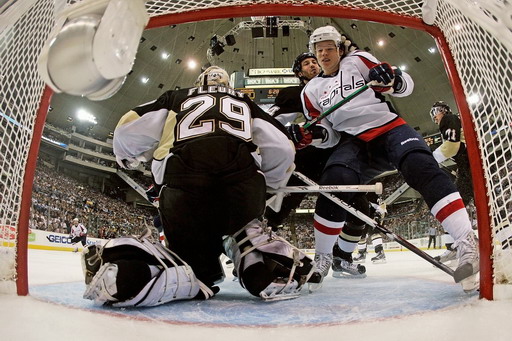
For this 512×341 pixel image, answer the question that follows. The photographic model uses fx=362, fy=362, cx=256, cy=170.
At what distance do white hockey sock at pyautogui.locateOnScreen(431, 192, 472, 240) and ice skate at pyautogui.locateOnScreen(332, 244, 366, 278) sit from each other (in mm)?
896

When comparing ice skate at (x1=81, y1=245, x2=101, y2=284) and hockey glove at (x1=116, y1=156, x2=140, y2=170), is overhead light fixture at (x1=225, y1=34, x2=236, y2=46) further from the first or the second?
ice skate at (x1=81, y1=245, x2=101, y2=284)

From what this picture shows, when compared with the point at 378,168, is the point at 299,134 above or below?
above

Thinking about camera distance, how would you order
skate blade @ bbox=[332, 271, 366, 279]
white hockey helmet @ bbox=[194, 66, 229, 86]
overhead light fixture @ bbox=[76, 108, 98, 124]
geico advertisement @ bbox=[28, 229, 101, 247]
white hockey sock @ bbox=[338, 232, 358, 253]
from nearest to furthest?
white hockey helmet @ bbox=[194, 66, 229, 86], skate blade @ bbox=[332, 271, 366, 279], white hockey sock @ bbox=[338, 232, 358, 253], geico advertisement @ bbox=[28, 229, 101, 247], overhead light fixture @ bbox=[76, 108, 98, 124]

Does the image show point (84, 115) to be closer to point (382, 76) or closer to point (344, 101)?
point (344, 101)

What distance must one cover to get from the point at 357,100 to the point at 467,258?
894mm

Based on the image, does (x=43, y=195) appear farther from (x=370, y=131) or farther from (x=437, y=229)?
(x=370, y=131)

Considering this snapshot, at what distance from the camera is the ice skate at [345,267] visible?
2.05 m

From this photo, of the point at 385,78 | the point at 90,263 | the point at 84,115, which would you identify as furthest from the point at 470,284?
the point at 84,115

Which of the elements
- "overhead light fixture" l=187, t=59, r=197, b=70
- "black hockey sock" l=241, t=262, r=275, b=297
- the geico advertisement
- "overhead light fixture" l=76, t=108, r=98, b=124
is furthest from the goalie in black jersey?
"overhead light fixture" l=76, t=108, r=98, b=124

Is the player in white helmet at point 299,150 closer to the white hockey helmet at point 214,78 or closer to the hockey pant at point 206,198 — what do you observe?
the white hockey helmet at point 214,78

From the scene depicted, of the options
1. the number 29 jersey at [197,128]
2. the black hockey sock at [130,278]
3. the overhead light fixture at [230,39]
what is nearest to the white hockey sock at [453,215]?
the number 29 jersey at [197,128]

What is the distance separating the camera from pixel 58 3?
0.90 metres

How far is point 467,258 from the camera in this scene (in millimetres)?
1047

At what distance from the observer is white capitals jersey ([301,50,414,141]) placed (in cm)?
163
